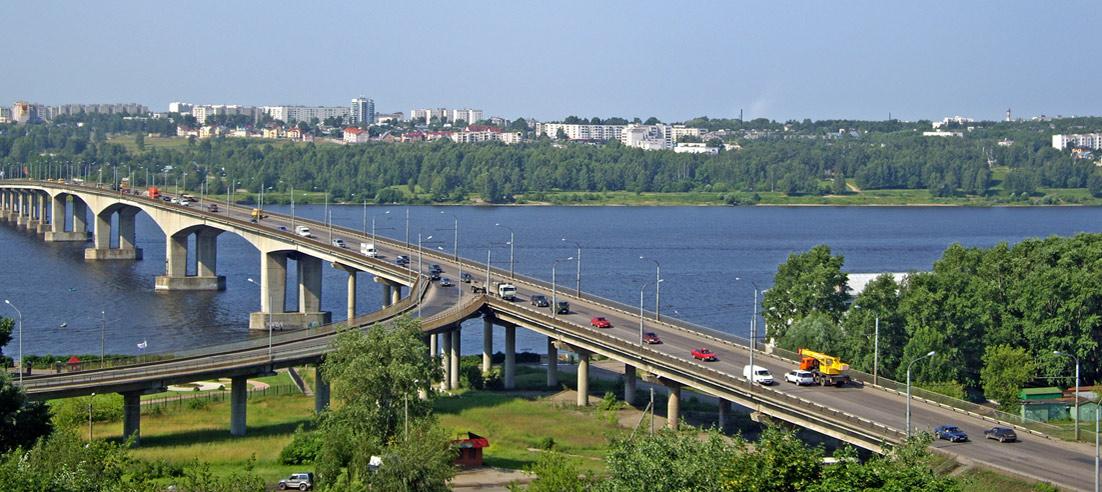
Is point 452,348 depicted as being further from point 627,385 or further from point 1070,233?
point 1070,233

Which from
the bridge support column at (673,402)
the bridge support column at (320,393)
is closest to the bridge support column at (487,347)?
the bridge support column at (320,393)

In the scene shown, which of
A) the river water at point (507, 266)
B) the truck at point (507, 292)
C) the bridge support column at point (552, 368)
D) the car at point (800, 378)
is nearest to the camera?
the car at point (800, 378)

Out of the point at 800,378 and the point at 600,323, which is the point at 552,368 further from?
the point at 800,378

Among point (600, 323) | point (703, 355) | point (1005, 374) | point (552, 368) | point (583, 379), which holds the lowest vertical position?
point (552, 368)

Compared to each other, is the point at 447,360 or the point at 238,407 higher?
the point at 238,407

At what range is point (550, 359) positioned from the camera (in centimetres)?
6844

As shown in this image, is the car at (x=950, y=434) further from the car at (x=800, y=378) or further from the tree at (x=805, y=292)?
the tree at (x=805, y=292)

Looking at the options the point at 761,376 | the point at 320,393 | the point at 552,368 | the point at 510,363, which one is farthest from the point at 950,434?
the point at 510,363

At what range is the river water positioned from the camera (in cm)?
8994

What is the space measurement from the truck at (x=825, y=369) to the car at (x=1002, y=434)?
8750 mm

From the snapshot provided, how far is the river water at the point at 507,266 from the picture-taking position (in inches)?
3541

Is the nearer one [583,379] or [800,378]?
[800,378]

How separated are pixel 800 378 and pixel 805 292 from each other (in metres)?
19.4

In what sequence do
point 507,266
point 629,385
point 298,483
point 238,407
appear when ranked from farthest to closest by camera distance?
point 507,266 → point 629,385 → point 238,407 → point 298,483
